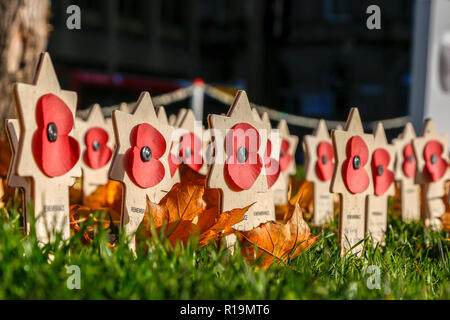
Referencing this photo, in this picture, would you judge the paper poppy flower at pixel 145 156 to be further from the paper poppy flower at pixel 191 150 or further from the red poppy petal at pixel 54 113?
the paper poppy flower at pixel 191 150

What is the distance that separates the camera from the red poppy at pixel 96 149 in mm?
2414

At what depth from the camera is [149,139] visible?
5.17 ft

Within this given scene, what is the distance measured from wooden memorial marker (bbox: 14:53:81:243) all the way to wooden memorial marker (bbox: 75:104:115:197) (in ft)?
2.77

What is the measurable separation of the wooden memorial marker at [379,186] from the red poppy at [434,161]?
0.40 metres

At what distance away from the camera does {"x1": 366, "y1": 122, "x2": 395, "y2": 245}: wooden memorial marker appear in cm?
189

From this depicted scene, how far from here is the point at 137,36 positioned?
1636 cm

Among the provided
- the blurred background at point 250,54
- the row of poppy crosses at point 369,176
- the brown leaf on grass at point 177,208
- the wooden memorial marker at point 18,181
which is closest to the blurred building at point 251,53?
the blurred background at point 250,54

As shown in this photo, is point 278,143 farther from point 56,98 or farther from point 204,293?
point 204,293

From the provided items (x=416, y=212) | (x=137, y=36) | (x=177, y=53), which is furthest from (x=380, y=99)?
(x=416, y=212)

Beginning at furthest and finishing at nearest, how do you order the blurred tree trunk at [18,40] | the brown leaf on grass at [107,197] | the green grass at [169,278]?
the blurred tree trunk at [18,40], the brown leaf on grass at [107,197], the green grass at [169,278]

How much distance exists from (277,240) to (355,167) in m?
0.45

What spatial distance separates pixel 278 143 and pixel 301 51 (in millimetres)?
16041

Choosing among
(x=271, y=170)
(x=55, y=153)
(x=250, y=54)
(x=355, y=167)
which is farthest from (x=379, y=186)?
(x=250, y=54)

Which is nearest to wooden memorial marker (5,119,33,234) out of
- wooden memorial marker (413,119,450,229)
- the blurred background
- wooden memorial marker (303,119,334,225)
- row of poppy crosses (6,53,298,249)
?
row of poppy crosses (6,53,298,249)
